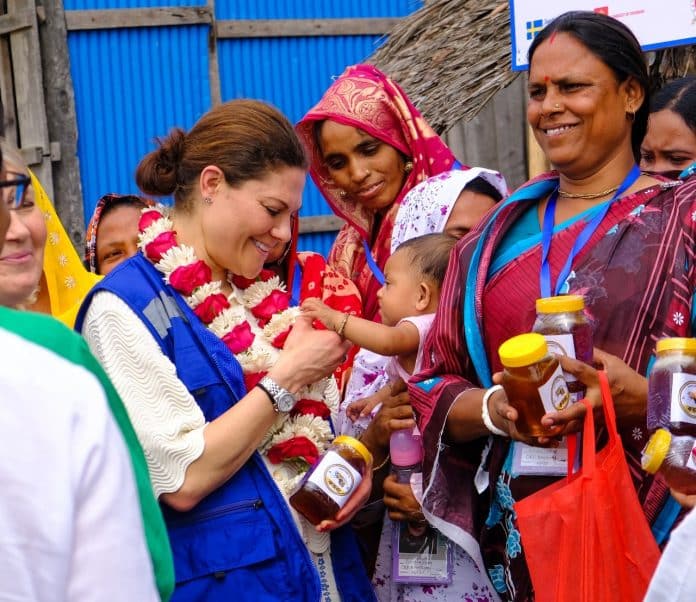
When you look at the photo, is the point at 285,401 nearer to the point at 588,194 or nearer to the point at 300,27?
the point at 588,194

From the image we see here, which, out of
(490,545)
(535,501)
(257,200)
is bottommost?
(490,545)

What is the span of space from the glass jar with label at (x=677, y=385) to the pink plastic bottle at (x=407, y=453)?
3.58ft

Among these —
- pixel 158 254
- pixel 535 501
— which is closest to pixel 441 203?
pixel 158 254

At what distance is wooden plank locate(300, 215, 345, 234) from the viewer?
907cm

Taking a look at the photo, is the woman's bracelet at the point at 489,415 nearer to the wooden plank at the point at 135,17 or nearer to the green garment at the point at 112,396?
the green garment at the point at 112,396

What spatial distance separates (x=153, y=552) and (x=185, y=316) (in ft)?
4.03

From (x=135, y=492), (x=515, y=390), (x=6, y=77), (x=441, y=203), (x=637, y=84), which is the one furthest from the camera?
(x=6, y=77)

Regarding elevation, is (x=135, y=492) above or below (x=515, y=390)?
above

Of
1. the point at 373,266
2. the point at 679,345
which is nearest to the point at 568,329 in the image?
the point at 679,345

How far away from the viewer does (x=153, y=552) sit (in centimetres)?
162

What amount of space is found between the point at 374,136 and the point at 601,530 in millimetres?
2099

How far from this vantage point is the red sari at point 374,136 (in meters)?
4.01

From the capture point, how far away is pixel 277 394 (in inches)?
106

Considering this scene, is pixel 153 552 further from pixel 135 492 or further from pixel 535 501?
pixel 535 501
